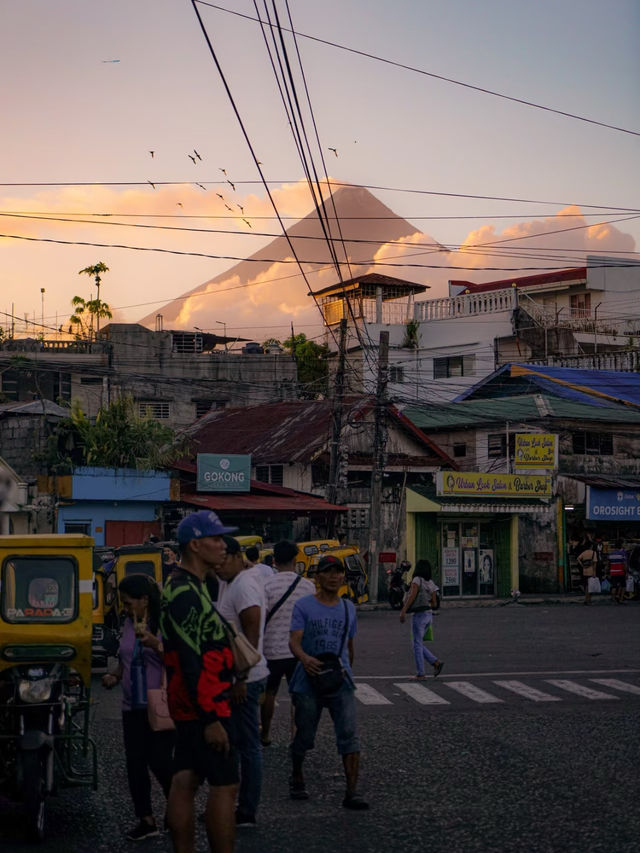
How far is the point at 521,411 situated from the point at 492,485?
5.64m

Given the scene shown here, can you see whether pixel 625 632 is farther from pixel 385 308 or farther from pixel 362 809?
pixel 385 308

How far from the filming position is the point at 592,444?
46.1m

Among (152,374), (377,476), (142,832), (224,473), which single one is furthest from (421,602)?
(152,374)

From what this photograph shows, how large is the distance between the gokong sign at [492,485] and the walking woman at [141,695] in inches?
1257

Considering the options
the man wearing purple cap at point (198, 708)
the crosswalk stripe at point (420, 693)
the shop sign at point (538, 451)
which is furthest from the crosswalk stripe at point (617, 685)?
the shop sign at point (538, 451)

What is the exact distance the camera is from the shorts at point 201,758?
598cm

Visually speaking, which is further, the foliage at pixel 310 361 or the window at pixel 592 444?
the foliage at pixel 310 361

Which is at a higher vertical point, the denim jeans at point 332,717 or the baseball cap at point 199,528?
the baseball cap at point 199,528

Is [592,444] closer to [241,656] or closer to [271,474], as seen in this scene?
[271,474]

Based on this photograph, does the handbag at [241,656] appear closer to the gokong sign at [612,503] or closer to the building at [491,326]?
the gokong sign at [612,503]

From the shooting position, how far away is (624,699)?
48.3 feet

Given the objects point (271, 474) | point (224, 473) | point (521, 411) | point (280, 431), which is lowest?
point (224, 473)

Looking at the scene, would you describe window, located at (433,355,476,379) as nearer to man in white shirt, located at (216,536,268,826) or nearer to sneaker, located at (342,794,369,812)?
man in white shirt, located at (216,536,268,826)

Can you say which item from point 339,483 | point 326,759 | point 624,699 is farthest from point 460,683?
point 339,483
